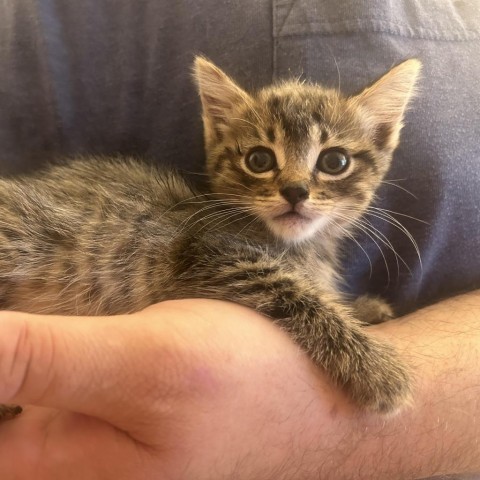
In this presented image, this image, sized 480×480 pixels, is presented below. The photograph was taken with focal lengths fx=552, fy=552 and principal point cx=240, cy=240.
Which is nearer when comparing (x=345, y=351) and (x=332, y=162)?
(x=345, y=351)

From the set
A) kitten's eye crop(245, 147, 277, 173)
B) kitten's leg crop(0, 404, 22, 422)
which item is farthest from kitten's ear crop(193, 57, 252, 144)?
kitten's leg crop(0, 404, 22, 422)

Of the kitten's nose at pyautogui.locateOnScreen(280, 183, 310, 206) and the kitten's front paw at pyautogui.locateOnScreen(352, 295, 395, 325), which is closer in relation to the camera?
the kitten's nose at pyautogui.locateOnScreen(280, 183, 310, 206)

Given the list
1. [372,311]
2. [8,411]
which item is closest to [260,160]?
[372,311]

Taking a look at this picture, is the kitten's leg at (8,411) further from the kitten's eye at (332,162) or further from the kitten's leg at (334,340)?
the kitten's eye at (332,162)

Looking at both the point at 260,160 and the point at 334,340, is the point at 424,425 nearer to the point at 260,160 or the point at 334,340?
the point at 334,340

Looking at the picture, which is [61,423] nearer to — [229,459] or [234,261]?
[229,459]

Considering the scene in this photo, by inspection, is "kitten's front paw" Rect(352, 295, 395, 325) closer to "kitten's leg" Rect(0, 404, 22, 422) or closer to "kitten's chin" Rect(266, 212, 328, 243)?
"kitten's chin" Rect(266, 212, 328, 243)
